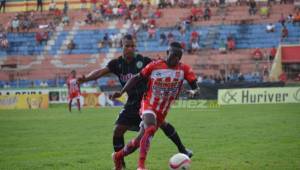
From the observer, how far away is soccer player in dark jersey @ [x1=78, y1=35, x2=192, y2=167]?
37.3 feet

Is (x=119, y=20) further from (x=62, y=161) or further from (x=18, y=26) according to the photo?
(x=62, y=161)

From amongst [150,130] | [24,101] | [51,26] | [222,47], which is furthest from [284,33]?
[150,130]

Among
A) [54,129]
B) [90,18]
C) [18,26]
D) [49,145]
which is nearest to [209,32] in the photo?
[90,18]

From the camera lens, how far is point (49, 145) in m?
16.4

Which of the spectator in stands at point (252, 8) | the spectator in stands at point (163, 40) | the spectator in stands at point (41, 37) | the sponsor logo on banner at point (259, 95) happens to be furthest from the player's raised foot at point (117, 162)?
the spectator in stands at point (41, 37)

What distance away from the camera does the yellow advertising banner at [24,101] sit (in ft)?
141

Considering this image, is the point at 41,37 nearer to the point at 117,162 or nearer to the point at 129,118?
the point at 129,118

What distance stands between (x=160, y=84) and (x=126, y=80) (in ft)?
3.63

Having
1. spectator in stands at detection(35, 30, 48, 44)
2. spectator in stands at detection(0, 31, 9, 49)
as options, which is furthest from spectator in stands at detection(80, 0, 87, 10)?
spectator in stands at detection(0, 31, 9, 49)

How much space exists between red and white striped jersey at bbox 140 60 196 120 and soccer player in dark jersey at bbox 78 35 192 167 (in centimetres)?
52

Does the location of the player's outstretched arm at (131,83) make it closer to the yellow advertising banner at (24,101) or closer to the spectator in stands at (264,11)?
the yellow advertising banner at (24,101)

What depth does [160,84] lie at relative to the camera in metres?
10.7

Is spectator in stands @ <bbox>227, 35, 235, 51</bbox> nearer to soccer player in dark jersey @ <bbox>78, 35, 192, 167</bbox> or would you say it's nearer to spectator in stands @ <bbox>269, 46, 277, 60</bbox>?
spectator in stands @ <bbox>269, 46, 277, 60</bbox>

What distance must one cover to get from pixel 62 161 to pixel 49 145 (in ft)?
12.3
